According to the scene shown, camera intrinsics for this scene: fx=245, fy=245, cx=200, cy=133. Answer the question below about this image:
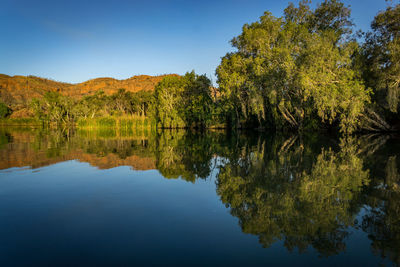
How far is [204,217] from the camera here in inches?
175

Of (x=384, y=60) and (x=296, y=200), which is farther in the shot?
(x=384, y=60)

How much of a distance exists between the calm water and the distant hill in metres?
112

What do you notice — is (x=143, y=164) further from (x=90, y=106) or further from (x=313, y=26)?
(x=90, y=106)

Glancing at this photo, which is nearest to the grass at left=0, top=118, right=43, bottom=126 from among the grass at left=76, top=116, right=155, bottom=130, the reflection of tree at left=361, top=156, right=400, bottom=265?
the grass at left=76, top=116, right=155, bottom=130

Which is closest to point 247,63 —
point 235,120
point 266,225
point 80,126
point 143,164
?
point 235,120

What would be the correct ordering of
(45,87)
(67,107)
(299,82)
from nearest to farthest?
(299,82), (67,107), (45,87)

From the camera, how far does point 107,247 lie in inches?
132

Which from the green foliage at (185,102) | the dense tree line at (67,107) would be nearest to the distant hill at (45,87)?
the dense tree line at (67,107)

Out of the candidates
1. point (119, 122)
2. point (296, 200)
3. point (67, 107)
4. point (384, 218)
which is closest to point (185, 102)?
point (119, 122)

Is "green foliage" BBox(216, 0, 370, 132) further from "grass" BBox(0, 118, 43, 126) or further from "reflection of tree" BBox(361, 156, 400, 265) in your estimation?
"grass" BBox(0, 118, 43, 126)

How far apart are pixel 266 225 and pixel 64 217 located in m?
3.59

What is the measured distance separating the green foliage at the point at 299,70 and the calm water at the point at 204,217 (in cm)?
1459

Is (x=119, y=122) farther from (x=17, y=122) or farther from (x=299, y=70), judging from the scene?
(x=17, y=122)

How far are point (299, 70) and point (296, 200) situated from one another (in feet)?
63.2
